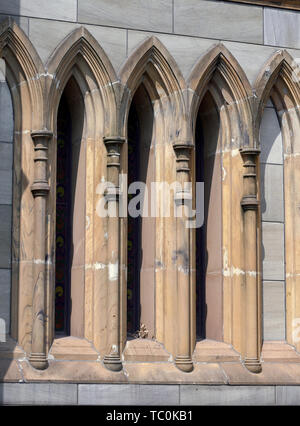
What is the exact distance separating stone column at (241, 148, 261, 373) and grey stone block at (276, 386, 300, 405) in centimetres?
38

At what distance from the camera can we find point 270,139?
15.2 metres

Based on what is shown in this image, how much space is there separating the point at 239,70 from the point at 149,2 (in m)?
1.44

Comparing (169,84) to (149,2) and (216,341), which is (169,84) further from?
(216,341)

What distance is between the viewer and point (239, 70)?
48.5ft

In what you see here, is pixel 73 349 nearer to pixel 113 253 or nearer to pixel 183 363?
pixel 113 253

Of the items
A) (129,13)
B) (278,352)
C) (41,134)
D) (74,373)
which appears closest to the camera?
(74,373)

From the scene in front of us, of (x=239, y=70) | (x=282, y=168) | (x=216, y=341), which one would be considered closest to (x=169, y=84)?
(x=239, y=70)

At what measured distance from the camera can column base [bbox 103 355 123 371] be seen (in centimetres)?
1362

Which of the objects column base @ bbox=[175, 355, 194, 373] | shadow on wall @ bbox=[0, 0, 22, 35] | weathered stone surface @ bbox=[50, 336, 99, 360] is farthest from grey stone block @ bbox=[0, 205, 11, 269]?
column base @ bbox=[175, 355, 194, 373]

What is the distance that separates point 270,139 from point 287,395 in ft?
11.0

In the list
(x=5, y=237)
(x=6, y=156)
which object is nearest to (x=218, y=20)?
(x=6, y=156)

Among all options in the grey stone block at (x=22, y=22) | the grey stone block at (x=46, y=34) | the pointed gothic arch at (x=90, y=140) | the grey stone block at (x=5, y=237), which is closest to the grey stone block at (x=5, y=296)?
the grey stone block at (x=5, y=237)

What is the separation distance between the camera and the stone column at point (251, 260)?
563 inches

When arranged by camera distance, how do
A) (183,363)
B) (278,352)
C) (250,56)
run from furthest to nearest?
(250,56) → (278,352) → (183,363)
